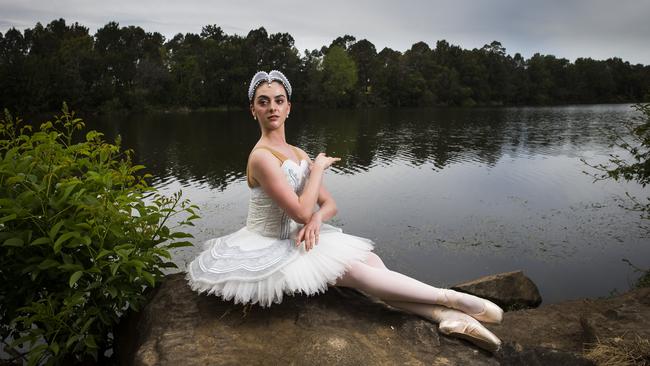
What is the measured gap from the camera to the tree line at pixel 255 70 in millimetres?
59909

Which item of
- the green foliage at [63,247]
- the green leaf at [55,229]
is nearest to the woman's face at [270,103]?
the green foliage at [63,247]

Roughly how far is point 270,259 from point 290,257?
0.49 feet

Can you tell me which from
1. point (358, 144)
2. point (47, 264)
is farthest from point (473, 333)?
point (358, 144)

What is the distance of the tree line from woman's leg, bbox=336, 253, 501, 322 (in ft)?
209

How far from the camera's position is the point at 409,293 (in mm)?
3338

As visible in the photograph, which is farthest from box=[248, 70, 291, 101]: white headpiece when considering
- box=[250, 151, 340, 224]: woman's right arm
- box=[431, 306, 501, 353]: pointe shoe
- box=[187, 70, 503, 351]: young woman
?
box=[431, 306, 501, 353]: pointe shoe

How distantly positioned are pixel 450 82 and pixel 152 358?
93.1 metres

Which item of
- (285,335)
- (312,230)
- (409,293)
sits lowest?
(285,335)

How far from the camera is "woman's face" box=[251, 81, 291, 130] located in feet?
12.2

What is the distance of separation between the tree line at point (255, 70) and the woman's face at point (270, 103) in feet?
206

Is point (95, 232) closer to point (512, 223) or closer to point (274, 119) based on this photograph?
point (274, 119)

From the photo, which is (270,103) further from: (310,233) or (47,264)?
(47,264)

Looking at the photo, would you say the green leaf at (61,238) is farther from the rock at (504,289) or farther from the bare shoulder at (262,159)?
the rock at (504,289)

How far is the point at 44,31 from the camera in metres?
77.4
